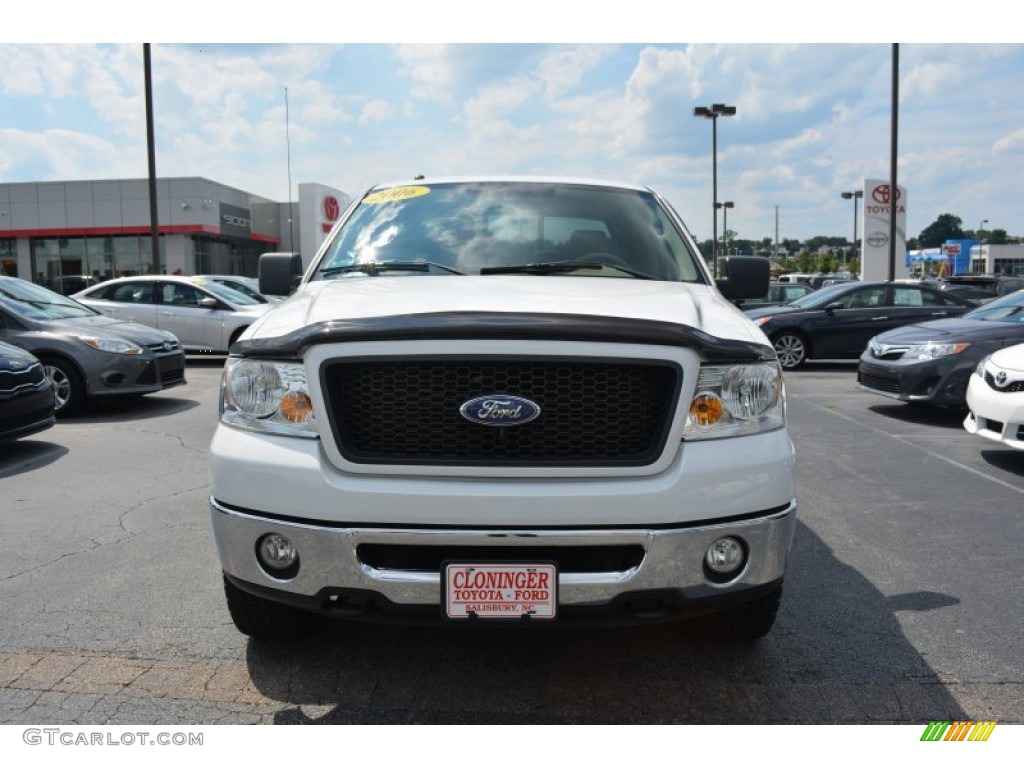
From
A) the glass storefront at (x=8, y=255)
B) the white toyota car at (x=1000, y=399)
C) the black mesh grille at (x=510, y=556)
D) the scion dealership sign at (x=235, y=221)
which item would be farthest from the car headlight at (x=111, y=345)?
the glass storefront at (x=8, y=255)

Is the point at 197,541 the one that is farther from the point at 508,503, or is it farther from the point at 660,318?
the point at 660,318

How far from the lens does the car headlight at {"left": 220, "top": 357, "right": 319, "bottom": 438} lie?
2773 mm

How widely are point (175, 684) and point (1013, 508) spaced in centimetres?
500

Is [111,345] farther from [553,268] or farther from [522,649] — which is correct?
[522,649]

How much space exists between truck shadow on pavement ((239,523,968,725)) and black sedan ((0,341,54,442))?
448 cm

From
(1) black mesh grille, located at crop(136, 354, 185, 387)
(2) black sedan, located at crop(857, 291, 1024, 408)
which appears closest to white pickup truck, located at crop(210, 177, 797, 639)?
(2) black sedan, located at crop(857, 291, 1024, 408)

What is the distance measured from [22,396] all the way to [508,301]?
17.9ft

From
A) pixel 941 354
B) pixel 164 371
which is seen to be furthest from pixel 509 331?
pixel 164 371

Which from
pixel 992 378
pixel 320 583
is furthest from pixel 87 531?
pixel 992 378

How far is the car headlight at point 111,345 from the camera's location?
9.33m

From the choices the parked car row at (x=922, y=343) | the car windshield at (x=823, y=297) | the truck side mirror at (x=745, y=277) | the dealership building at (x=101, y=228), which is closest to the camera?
the truck side mirror at (x=745, y=277)

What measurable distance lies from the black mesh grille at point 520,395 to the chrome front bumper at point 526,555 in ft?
0.82

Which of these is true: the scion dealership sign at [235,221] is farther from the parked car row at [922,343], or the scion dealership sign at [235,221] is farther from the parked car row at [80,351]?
the parked car row at [80,351]

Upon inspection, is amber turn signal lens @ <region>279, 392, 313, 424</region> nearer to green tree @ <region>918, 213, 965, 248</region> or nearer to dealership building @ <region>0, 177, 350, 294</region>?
dealership building @ <region>0, 177, 350, 294</region>
